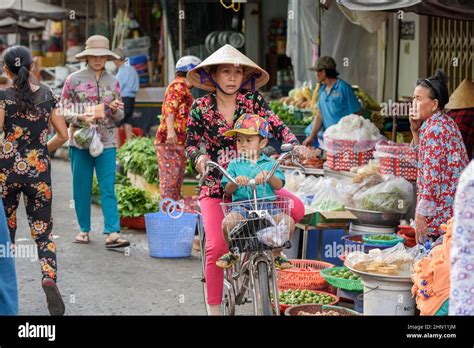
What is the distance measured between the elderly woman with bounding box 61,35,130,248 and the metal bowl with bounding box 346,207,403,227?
9.34 ft

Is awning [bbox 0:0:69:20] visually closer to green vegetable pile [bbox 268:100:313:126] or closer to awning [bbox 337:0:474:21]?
green vegetable pile [bbox 268:100:313:126]

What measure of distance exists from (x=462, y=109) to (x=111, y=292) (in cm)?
370

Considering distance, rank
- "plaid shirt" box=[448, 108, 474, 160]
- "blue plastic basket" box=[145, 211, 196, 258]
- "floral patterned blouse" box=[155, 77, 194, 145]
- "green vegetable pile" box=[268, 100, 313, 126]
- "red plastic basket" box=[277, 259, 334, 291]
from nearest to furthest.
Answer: "red plastic basket" box=[277, 259, 334, 291]
"plaid shirt" box=[448, 108, 474, 160]
"blue plastic basket" box=[145, 211, 196, 258]
"floral patterned blouse" box=[155, 77, 194, 145]
"green vegetable pile" box=[268, 100, 313, 126]

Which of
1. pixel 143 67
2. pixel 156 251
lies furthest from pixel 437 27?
pixel 143 67

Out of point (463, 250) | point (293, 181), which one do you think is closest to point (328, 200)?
point (293, 181)

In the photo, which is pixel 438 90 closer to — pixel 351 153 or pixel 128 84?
pixel 351 153

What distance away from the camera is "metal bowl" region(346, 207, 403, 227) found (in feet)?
28.0

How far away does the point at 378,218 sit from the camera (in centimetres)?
854

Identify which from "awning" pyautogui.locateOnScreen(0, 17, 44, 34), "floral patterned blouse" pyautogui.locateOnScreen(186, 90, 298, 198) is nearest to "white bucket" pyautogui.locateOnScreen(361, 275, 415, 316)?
"floral patterned blouse" pyautogui.locateOnScreen(186, 90, 298, 198)

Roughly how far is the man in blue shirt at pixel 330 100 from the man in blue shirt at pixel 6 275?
7367 millimetres

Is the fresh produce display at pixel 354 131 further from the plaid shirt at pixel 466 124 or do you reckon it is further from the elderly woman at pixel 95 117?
the elderly woman at pixel 95 117

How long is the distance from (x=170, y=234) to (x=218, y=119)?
320 cm

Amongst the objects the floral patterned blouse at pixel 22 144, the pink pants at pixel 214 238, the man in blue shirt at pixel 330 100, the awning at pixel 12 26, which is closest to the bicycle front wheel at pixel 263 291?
the pink pants at pixel 214 238
